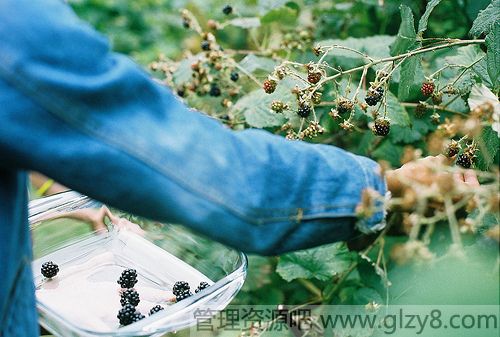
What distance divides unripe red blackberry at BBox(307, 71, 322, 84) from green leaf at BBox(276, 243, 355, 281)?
419mm

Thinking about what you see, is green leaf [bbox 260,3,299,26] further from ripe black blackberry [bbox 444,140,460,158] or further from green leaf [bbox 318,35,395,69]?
ripe black blackberry [bbox 444,140,460,158]

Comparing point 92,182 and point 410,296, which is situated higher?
point 92,182

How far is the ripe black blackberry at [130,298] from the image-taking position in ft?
3.41

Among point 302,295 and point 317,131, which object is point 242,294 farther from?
point 317,131

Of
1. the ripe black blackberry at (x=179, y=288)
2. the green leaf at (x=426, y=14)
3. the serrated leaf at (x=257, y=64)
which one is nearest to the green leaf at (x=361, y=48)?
the serrated leaf at (x=257, y=64)

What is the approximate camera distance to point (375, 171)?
81cm

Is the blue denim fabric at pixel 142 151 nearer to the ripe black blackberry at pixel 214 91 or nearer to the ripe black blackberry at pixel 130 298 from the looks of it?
the ripe black blackberry at pixel 130 298

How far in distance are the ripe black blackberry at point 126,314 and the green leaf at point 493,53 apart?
0.62m

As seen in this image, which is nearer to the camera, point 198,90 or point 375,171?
point 375,171

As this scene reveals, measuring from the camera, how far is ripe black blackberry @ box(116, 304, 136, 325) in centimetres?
98

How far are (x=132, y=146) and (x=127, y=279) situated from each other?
460mm

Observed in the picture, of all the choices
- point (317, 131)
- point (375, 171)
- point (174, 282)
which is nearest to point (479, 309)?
point (375, 171)

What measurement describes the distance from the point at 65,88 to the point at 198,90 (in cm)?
90

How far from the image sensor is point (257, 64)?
1.54 m
